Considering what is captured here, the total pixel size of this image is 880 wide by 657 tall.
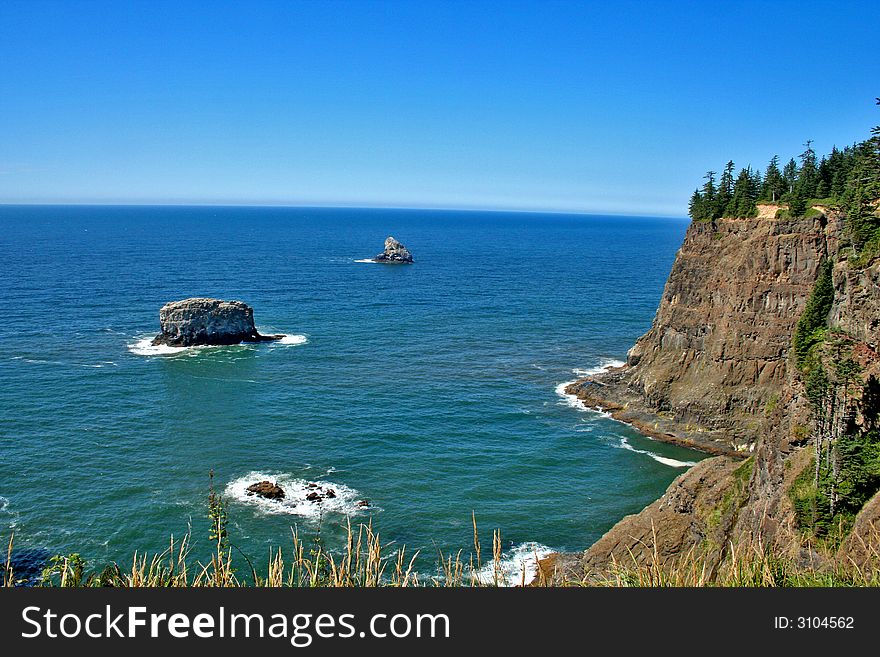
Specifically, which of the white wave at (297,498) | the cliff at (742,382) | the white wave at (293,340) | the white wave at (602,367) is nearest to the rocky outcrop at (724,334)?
the cliff at (742,382)

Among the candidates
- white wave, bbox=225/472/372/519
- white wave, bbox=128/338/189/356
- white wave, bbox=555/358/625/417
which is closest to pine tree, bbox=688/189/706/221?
white wave, bbox=555/358/625/417

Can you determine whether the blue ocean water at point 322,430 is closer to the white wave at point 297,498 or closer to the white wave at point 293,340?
the white wave at point 297,498

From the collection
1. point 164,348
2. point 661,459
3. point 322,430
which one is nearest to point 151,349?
point 164,348

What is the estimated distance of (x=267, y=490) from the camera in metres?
56.5

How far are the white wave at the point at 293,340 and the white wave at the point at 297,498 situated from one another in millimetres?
48794

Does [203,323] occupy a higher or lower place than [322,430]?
higher

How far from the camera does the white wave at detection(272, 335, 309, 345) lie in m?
108

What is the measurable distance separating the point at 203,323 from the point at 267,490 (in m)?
Result: 56.5

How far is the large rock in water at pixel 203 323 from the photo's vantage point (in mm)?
104812

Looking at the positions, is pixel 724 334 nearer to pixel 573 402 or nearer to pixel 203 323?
pixel 573 402

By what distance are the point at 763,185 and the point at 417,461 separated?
185 ft

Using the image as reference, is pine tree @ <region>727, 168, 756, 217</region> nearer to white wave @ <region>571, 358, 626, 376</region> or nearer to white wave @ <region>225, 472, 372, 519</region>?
white wave @ <region>571, 358, 626, 376</region>

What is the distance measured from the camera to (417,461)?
64250 millimetres

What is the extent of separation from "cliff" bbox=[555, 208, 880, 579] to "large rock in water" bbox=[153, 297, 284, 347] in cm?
5542
